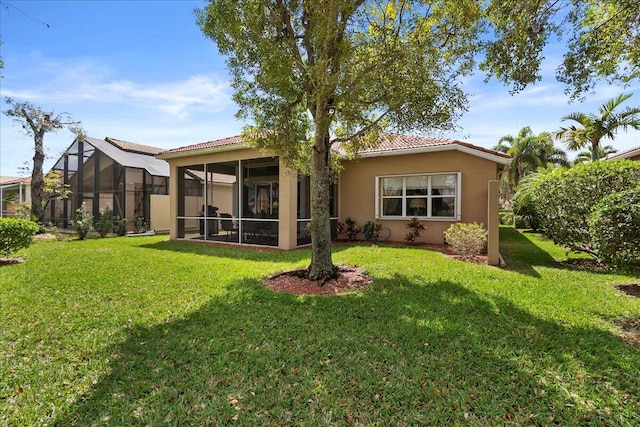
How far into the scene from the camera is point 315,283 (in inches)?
263

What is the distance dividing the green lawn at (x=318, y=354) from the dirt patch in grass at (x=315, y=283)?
1.31ft

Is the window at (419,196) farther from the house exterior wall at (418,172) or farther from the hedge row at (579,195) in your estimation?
the hedge row at (579,195)

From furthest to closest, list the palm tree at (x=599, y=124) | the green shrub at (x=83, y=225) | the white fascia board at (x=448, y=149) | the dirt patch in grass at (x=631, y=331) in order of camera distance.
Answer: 1. the green shrub at (x=83, y=225)
2. the palm tree at (x=599, y=124)
3. the white fascia board at (x=448, y=149)
4. the dirt patch in grass at (x=631, y=331)

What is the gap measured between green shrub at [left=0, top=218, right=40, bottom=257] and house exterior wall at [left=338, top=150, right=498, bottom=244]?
36.5 ft

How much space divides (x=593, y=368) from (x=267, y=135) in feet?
24.2

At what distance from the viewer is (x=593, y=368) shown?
3.47 m

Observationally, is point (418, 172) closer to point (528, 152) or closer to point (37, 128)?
point (37, 128)

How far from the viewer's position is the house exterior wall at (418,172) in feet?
38.4

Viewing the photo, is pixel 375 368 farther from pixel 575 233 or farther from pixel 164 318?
pixel 575 233

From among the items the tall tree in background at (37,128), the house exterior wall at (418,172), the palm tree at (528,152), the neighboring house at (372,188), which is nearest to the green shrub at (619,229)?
the neighboring house at (372,188)

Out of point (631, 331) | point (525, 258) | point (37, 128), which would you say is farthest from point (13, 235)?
point (525, 258)

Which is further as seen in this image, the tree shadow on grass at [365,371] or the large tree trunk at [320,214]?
the large tree trunk at [320,214]

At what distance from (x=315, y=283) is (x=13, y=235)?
931cm

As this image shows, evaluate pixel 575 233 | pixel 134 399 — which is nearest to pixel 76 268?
pixel 134 399
